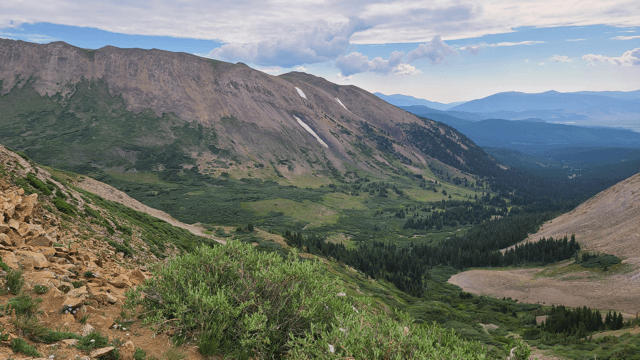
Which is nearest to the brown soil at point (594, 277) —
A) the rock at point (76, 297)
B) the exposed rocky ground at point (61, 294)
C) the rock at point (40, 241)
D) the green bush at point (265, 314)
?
the green bush at point (265, 314)

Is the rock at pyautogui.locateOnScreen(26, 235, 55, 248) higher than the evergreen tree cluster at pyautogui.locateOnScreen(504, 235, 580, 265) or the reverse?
higher

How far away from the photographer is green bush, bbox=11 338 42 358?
952cm

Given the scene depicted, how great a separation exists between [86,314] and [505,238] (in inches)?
6146

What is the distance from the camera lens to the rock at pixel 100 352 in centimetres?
1044

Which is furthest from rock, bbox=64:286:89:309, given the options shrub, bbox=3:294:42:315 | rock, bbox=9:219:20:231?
rock, bbox=9:219:20:231

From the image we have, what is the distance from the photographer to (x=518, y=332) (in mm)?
61062

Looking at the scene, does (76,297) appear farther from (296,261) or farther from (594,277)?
(594,277)

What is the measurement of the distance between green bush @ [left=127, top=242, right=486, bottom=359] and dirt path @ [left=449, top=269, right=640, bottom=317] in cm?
7518

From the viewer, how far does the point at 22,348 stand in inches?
375

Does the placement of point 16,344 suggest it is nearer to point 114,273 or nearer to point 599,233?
point 114,273

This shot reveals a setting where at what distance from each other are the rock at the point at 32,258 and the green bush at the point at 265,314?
4.05 m

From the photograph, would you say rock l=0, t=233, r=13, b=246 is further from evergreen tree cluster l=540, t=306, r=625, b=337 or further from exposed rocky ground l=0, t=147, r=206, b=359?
evergreen tree cluster l=540, t=306, r=625, b=337

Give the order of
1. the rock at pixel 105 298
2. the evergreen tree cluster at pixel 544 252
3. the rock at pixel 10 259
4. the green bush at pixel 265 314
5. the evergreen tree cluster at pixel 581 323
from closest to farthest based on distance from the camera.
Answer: the rock at pixel 10 259 < the green bush at pixel 265 314 < the rock at pixel 105 298 < the evergreen tree cluster at pixel 581 323 < the evergreen tree cluster at pixel 544 252

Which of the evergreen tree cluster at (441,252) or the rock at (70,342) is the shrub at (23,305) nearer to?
the rock at (70,342)
